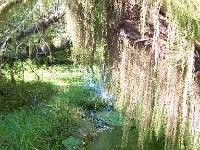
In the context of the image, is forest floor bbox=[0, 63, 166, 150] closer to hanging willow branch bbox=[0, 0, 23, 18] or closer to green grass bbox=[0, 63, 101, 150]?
green grass bbox=[0, 63, 101, 150]

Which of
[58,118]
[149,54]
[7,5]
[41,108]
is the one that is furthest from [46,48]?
[149,54]

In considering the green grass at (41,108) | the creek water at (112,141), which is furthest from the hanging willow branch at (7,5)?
the green grass at (41,108)

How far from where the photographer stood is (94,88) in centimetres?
927

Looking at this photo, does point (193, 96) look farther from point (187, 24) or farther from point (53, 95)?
point (53, 95)

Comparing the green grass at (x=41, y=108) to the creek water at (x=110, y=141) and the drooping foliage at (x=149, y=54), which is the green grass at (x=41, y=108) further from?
the drooping foliage at (x=149, y=54)

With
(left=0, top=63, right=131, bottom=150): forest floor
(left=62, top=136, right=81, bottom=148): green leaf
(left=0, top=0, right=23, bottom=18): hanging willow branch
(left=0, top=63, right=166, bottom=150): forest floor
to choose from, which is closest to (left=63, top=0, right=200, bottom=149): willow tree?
(left=0, top=63, right=166, bottom=150): forest floor

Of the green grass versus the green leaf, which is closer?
the green grass

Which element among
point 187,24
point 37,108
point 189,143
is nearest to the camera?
point 187,24

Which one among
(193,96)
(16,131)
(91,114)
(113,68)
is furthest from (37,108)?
(193,96)

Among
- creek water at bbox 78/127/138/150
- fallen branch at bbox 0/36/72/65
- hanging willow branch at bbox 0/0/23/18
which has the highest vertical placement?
hanging willow branch at bbox 0/0/23/18

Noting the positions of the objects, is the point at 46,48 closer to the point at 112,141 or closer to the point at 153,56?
the point at 112,141

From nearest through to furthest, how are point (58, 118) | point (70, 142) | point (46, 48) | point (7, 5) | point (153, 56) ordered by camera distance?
point (153, 56), point (7, 5), point (46, 48), point (70, 142), point (58, 118)

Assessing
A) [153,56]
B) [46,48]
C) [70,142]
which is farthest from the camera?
[70,142]

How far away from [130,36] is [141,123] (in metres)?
0.65
